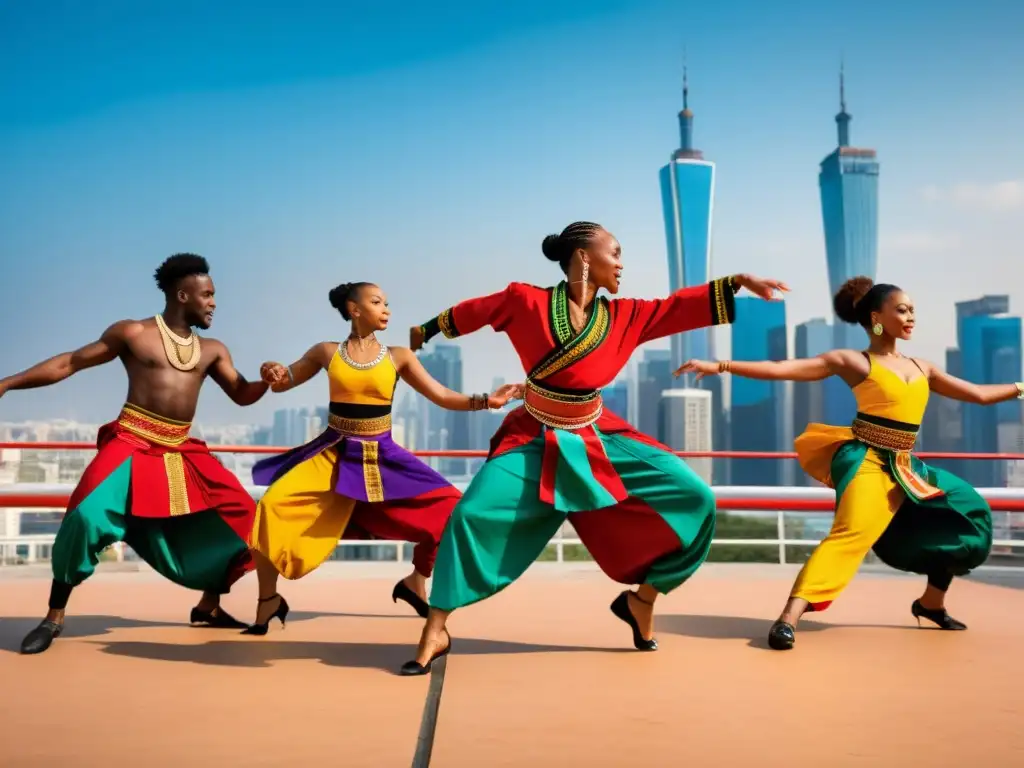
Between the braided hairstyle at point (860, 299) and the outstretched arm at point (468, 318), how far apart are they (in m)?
1.41

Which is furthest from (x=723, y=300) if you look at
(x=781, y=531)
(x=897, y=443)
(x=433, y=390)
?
(x=781, y=531)

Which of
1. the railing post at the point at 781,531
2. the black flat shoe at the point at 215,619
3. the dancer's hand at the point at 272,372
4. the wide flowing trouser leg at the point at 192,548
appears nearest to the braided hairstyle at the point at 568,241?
the dancer's hand at the point at 272,372

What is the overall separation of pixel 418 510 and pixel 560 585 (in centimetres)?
169

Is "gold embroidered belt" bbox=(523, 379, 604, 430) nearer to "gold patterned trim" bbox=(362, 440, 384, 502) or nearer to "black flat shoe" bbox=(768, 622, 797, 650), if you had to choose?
"gold patterned trim" bbox=(362, 440, 384, 502)

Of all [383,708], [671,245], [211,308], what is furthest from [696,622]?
[671,245]

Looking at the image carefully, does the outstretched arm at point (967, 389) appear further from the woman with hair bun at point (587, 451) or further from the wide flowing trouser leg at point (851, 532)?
the woman with hair bun at point (587, 451)

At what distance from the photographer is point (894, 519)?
4191 millimetres

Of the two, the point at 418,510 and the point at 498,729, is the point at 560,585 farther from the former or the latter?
the point at 498,729

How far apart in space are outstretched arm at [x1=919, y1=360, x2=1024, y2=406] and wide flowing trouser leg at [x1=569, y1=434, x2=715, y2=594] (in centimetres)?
123

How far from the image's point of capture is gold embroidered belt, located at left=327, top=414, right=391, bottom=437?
394 cm

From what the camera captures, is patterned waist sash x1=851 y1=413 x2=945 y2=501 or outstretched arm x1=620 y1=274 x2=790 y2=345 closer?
outstretched arm x1=620 y1=274 x2=790 y2=345

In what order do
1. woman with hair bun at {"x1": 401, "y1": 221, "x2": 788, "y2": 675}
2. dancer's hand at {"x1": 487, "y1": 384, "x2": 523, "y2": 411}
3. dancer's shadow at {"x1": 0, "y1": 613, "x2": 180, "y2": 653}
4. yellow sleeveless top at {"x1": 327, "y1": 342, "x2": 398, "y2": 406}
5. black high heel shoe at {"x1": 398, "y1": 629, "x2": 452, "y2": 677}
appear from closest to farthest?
black high heel shoe at {"x1": 398, "y1": 629, "x2": 452, "y2": 677}, woman with hair bun at {"x1": 401, "y1": 221, "x2": 788, "y2": 675}, dancer's hand at {"x1": 487, "y1": 384, "x2": 523, "y2": 411}, dancer's shadow at {"x1": 0, "y1": 613, "x2": 180, "y2": 653}, yellow sleeveless top at {"x1": 327, "y1": 342, "x2": 398, "y2": 406}

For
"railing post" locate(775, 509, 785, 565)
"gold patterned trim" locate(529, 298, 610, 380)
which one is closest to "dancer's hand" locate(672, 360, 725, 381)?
"gold patterned trim" locate(529, 298, 610, 380)

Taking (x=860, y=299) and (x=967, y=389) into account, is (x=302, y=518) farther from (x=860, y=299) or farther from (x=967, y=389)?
(x=967, y=389)
